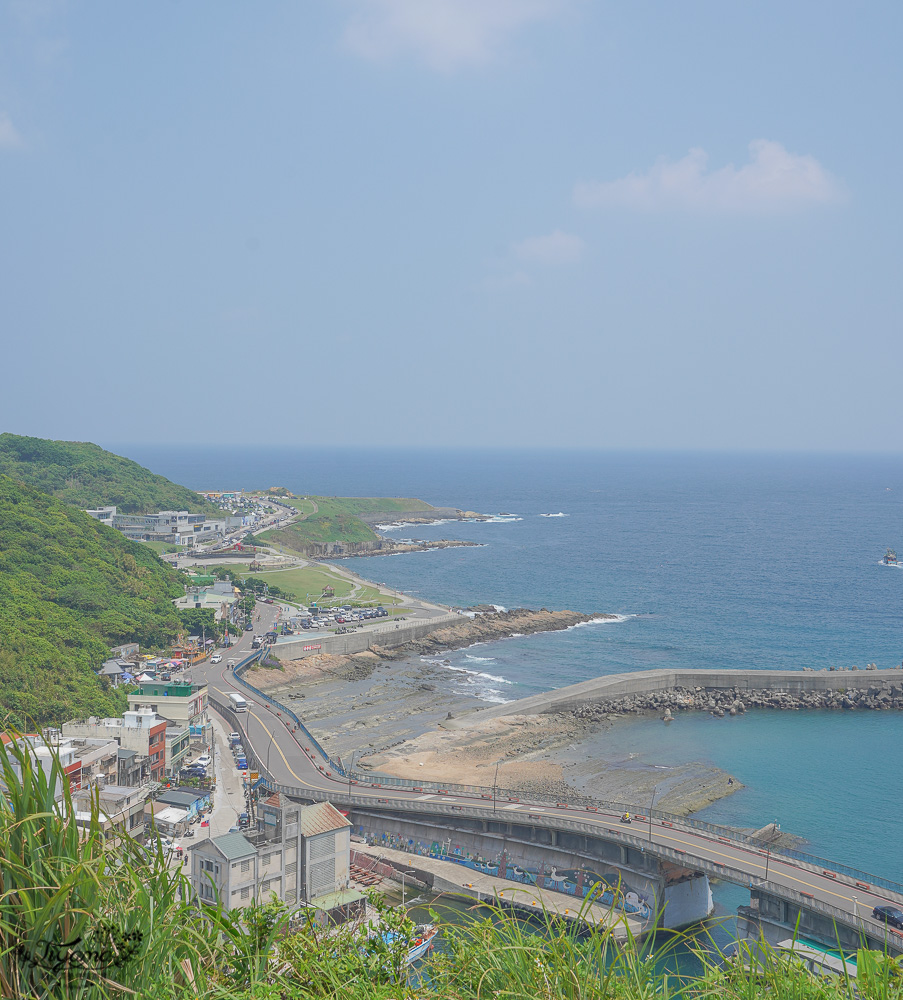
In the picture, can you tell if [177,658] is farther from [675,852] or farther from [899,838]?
[899,838]

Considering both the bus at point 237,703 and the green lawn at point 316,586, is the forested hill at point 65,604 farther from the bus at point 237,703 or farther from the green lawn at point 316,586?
the green lawn at point 316,586

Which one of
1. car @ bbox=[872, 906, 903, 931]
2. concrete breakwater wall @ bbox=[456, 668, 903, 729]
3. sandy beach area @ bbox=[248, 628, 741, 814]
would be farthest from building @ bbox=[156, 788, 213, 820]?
car @ bbox=[872, 906, 903, 931]

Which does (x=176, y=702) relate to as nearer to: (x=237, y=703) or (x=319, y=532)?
(x=237, y=703)

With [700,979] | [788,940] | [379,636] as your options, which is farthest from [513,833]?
[379,636]

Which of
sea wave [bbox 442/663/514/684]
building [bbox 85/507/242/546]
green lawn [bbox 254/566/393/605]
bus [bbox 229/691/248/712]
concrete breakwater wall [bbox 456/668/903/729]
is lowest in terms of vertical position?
sea wave [bbox 442/663/514/684]

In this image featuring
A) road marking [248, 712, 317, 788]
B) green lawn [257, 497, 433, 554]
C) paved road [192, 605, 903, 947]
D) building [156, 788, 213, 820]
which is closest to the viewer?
paved road [192, 605, 903, 947]

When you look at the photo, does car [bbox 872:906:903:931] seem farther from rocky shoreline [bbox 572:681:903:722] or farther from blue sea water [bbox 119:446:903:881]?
rocky shoreline [bbox 572:681:903:722]

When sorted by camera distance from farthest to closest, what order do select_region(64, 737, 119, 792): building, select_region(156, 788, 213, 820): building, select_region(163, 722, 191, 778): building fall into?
1. select_region(163, 722, 191, 778): building
2. select_region(156, 788, 213, 820): building
3. select_region(64, 737, 119, 792): building

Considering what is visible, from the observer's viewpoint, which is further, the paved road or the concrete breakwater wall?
the concrete breakwater wall
